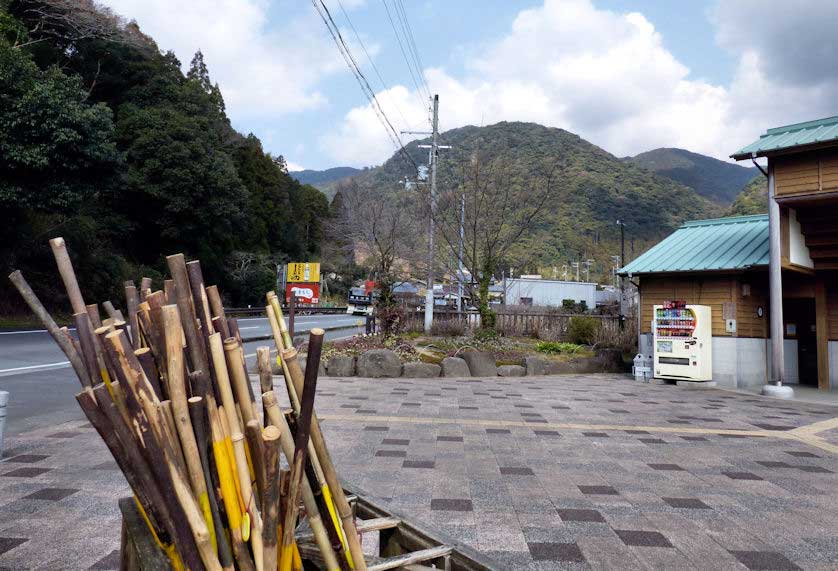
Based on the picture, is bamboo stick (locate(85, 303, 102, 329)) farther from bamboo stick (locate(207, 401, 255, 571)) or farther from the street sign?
the street sign

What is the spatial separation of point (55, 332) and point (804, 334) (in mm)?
14459

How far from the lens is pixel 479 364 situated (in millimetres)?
13047

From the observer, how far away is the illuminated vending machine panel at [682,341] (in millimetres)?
11727

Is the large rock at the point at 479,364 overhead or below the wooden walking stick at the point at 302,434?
below

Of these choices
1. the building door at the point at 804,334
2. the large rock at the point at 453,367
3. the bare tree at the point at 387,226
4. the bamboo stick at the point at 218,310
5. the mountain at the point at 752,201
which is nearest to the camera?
the bamboo stick at the point at 218,310

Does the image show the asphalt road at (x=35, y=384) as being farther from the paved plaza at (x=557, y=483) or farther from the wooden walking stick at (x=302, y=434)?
the wooden walking stick at (x=302, y=434)

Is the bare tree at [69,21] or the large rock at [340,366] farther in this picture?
the bare tree at [69,21]

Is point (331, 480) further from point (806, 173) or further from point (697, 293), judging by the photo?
point (697, 293)

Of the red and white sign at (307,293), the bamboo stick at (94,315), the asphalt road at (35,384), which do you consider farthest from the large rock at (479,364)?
the red and white sign at (307,293)

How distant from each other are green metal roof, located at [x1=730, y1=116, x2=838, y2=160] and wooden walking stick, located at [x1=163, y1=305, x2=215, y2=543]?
1130 centimetres

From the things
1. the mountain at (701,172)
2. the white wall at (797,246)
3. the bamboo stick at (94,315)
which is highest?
the mountain at (701,172)

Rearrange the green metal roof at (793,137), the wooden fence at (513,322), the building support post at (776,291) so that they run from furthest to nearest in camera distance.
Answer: the wooden fence at (513,322) → the building support post at (776,291) → the green metal roof at (793,137)

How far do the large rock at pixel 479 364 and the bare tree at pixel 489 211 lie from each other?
6.24ft

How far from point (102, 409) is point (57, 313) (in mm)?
24527
